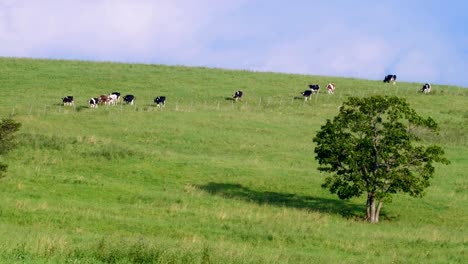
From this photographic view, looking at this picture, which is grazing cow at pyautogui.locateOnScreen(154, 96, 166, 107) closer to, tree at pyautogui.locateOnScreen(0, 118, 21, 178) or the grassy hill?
the grassy hill

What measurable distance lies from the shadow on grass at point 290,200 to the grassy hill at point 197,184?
0.37 ft

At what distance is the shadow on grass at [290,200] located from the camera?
122 ft

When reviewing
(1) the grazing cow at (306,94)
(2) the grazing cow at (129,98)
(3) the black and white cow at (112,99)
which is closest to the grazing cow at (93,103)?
(3) the black and white cow at (112,99)

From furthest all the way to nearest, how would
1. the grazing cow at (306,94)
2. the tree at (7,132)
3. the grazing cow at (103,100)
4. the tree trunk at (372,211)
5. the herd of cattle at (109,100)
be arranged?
the grazing cow at (306,94) < the grazing cow at (103,100) < the herd of cattle at (109,100) < the tree at (7,132) < the tree trunk at (372,211)

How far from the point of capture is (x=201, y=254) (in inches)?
796

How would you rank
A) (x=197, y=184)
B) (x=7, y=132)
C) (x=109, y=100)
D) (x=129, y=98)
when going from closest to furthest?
(x=197, y=184)
(x=7, y=132)
(x=109, y=100)
(x=129, y=98)

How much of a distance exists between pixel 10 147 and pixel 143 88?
40.5 metres

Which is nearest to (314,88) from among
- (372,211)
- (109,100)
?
(109,100)

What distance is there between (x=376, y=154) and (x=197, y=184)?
1009 cm

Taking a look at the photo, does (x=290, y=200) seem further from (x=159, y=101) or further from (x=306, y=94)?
(x=306, y=94)

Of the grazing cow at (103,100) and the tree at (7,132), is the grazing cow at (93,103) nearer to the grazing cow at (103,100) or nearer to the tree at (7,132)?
the grazing cow at (103,100)

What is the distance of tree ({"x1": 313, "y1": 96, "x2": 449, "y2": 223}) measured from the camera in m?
36.5

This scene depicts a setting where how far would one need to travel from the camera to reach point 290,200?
38.8m

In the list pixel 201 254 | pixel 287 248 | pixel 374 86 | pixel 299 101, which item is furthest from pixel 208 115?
pixel 201 254
